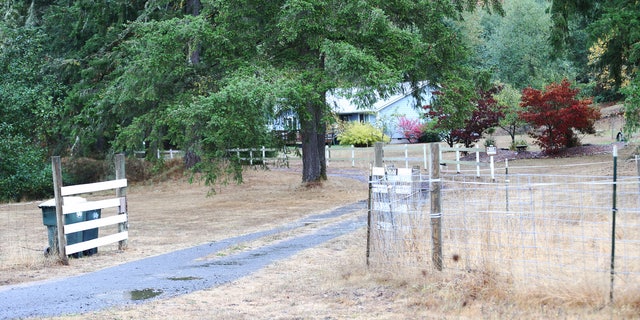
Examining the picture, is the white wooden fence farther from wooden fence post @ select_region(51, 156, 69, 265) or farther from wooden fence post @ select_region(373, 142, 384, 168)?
wooden fence post @ select_region(373, 142, 384, 168)

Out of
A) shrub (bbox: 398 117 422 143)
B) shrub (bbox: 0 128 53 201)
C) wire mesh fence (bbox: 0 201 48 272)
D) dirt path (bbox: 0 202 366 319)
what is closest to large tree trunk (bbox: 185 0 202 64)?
shrub (bbox: 0 128 53 201)

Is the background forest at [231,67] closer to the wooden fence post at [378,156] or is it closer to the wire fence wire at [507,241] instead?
the wooden fence post at [378,156]

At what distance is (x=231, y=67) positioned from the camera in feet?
89.2

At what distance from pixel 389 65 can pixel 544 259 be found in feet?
57.4

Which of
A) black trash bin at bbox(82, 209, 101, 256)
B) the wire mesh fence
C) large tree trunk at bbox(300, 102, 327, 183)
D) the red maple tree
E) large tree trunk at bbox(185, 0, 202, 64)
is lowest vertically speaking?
the wire mesh fence

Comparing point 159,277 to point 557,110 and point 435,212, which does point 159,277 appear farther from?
point 557,110

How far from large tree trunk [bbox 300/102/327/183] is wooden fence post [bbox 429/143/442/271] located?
1827 centimetres

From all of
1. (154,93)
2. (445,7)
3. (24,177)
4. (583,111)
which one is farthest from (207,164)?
(583,111)

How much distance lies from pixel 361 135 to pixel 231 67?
2928 centimetres

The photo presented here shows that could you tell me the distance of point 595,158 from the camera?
33.2 meters

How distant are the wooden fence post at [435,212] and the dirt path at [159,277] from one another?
3.41m

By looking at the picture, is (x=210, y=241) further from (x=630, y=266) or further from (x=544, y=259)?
(x=630, y=266)

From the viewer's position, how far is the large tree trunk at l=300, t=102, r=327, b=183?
94.2ft

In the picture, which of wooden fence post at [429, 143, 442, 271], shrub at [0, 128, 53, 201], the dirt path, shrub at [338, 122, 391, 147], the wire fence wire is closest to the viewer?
the wire fence wire
